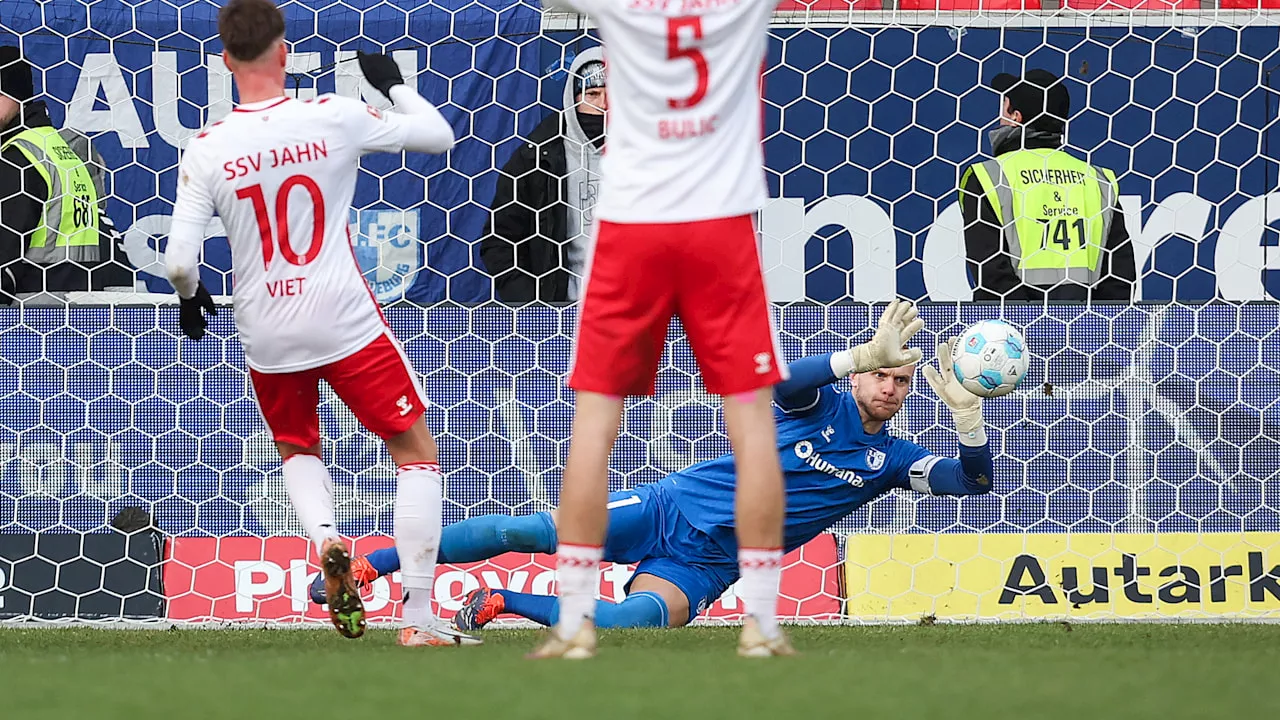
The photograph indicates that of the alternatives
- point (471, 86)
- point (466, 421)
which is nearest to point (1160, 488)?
point (466, 421)

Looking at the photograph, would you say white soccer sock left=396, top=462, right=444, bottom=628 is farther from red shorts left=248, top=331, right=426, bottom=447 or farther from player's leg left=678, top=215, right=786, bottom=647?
player's leg left=678, top=215, right=786, bottom=647

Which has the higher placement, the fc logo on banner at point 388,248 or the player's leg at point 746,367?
the fc logo on banner at point 388,248

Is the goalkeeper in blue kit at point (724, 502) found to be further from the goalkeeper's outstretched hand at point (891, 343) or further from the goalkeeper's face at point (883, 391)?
the goalkeeper's outstretched hand at point (891, 343)

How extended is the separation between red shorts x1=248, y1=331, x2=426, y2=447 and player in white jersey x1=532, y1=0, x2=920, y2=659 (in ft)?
2.68

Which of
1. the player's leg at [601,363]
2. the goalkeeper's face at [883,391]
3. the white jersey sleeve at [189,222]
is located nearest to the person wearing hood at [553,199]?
the goalkeeper's face at [883,391]

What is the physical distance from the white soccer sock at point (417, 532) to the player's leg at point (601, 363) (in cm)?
82

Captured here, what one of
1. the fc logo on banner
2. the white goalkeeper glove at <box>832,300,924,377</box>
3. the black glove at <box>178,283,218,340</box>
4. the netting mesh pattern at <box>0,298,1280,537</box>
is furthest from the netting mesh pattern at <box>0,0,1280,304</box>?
the black glove at <box>178,283,218,340</box>

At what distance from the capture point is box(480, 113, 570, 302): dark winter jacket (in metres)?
5.77

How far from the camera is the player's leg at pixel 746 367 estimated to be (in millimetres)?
3184

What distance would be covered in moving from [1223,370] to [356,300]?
301cm

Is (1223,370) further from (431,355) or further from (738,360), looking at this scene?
(738,360)

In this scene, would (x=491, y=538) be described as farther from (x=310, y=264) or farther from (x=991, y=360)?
(x=991, y=360)

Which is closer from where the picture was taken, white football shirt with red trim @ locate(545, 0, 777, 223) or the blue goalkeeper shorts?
white football shirt with red trim @ locate(545, 0, 777, 223)

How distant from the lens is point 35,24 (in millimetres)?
5844
